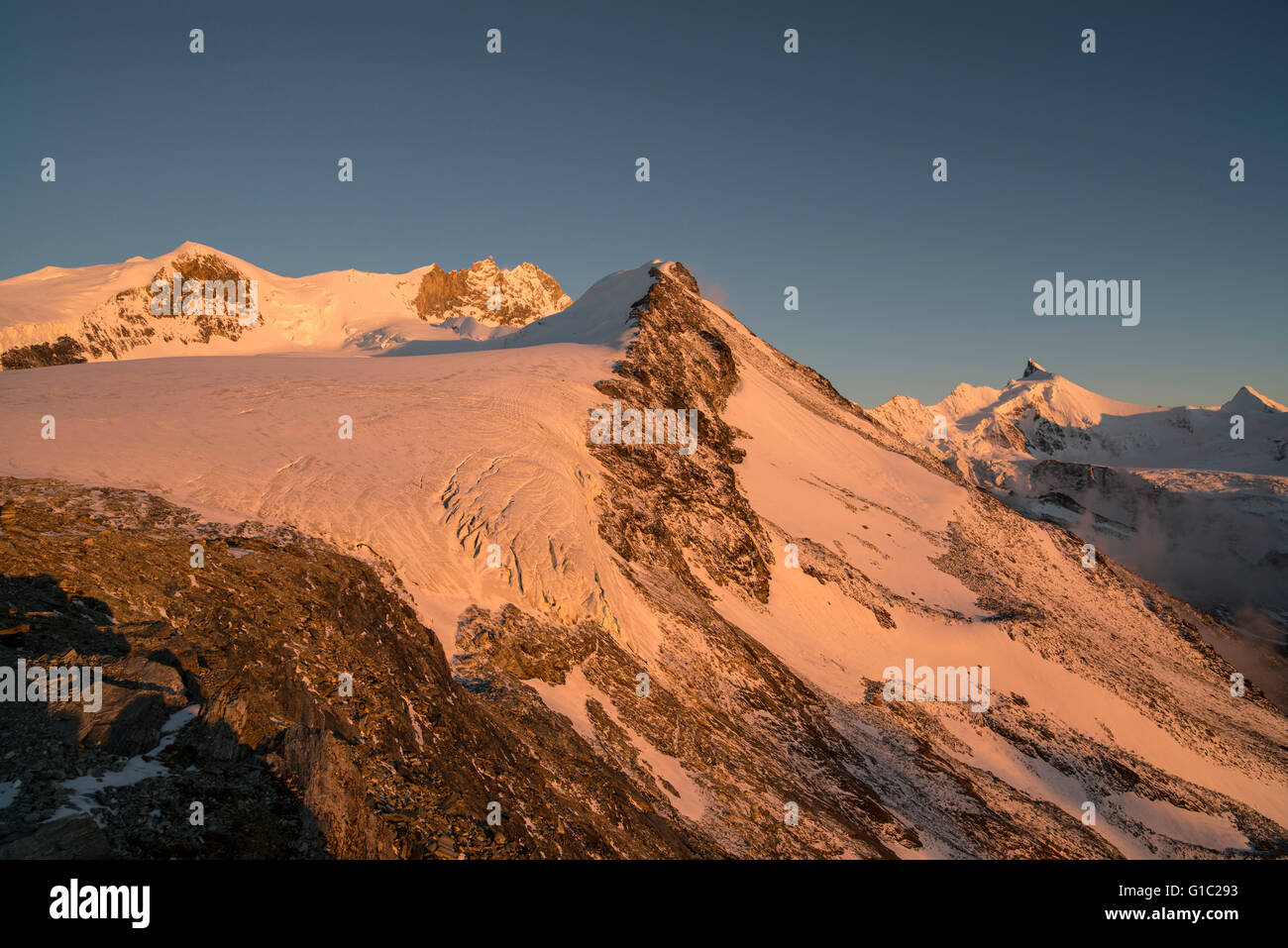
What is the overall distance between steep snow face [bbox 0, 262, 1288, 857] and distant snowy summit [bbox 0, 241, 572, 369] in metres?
92.8

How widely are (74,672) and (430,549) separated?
13.8 m

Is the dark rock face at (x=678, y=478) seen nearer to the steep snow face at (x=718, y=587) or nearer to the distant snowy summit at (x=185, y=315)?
the steep snow face at (x=718, y=587)

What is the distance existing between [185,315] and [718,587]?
523 feet

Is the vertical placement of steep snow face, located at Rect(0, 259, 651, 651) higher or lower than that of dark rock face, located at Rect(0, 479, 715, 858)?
higher

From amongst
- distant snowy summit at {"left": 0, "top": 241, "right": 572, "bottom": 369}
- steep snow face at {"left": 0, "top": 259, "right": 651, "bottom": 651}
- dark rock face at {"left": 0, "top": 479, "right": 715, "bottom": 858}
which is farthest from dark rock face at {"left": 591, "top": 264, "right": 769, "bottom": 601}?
distant snowy summit at {"left": 0, "top": 241, "right": 572, "bottom": 369}

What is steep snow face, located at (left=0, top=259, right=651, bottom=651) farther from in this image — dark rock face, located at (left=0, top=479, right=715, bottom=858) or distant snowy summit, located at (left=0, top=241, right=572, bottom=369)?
distant snowy summit, located at (left=0, top=241, right=572, bottom=369)

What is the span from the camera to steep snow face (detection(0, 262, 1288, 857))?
21.9 meters

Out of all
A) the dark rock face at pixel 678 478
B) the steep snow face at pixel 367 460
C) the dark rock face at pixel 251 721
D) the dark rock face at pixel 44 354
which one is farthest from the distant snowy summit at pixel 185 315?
the dark rock face at pixel 251 721

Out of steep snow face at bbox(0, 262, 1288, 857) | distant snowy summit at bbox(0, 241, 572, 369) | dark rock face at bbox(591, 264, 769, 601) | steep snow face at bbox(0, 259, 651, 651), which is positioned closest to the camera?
steep snow face at bbox(0, 259, 651, 651)

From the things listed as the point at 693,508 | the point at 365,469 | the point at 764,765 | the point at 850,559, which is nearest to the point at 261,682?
the point at 365,469

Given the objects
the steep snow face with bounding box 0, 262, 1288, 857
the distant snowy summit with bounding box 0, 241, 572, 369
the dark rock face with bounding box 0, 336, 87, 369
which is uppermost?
the distant snowy summit with bounding box 0, 241, 572, 369

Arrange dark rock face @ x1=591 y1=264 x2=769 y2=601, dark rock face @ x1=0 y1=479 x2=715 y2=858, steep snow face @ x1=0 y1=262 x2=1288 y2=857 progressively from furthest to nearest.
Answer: dark rock face @ x1=591 y1=264 x2=769 y2=601
steep snow face @ x1=0 y1=262 x2=1288 y2=857
dark rock face @ x1=0 y1=479 x2=715 y2=858

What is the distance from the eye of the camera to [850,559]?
55.1 metres

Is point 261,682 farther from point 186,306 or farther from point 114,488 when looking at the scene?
point 186,306
